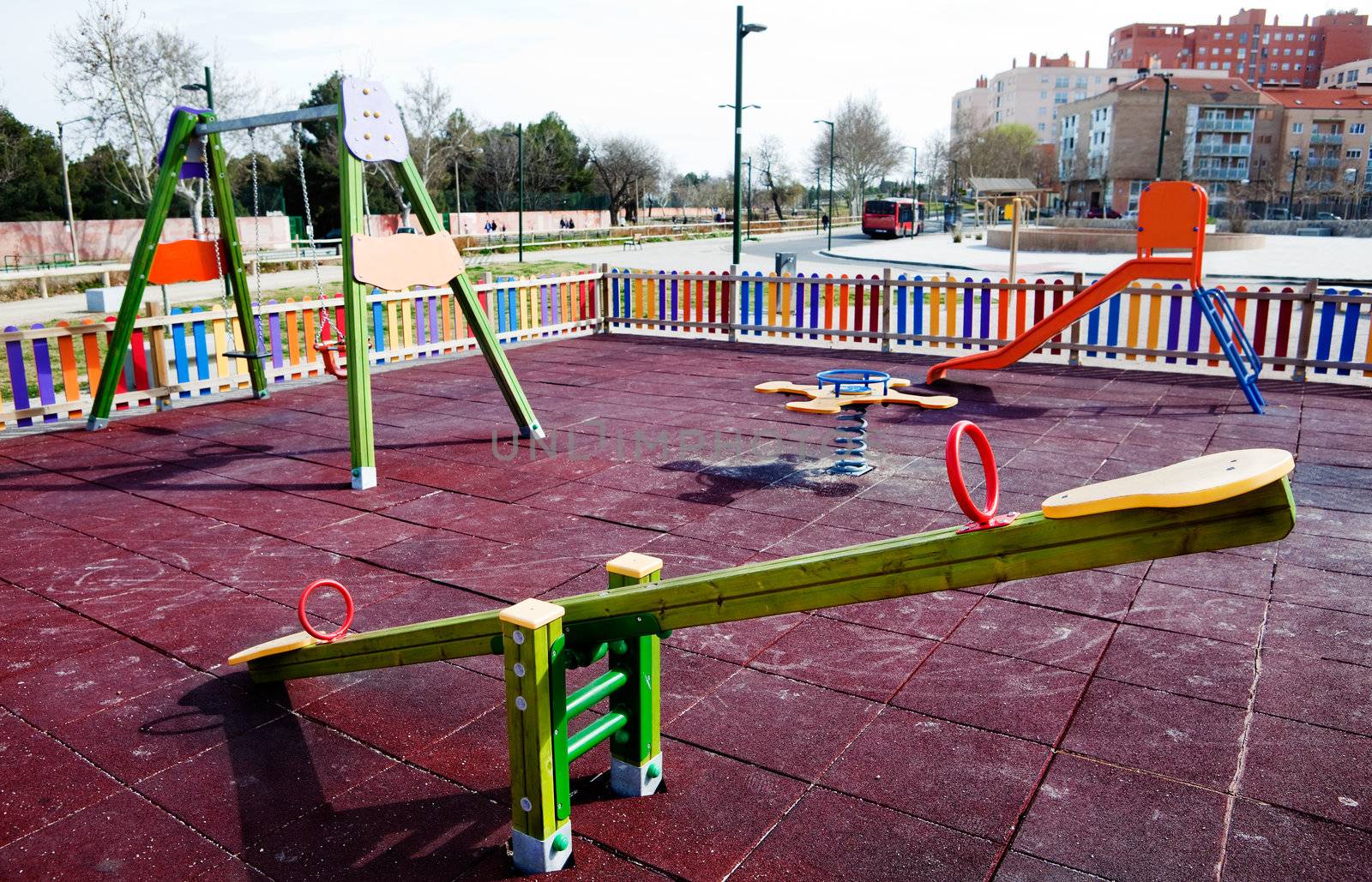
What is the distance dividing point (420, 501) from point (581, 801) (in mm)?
3966

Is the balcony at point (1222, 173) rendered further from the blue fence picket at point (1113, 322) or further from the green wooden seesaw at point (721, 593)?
the green wooden seesaw at point (721, 593)

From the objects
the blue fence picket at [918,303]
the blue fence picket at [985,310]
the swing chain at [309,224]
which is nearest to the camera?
the swing chain at [309,224]

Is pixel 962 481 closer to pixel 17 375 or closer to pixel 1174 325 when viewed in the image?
pixel 17 375

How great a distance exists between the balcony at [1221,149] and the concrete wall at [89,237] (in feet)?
313

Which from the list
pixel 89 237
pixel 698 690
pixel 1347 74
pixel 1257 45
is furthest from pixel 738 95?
pixel 1257 45

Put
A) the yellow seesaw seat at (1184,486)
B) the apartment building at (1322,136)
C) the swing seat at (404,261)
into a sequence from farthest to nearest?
the apartment building at (1322,136)
the swing seat at (404,261)
the yellow seesaw seat at (1184,486)

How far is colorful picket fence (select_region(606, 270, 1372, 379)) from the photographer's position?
11.4 metres

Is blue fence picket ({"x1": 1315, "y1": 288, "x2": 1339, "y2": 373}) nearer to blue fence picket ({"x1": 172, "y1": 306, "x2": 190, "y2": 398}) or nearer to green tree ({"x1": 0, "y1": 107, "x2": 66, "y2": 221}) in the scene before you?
blue fence picket ({"x1": 172, "y1": 306, "x2": 190, "y2": 398})

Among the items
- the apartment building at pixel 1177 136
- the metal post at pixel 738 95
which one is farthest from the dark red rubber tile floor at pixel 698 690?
the apartment building at pixel 1177 136

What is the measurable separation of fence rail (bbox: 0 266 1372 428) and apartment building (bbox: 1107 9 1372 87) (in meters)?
160

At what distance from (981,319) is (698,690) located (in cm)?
1034

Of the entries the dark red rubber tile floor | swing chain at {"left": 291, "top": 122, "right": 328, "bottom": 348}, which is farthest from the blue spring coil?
swing chain at {"left": 291, "top": 122, "right": 328, "bottom": 348}

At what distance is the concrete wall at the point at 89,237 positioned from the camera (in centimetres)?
4100

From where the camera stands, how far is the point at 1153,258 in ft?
34.8
